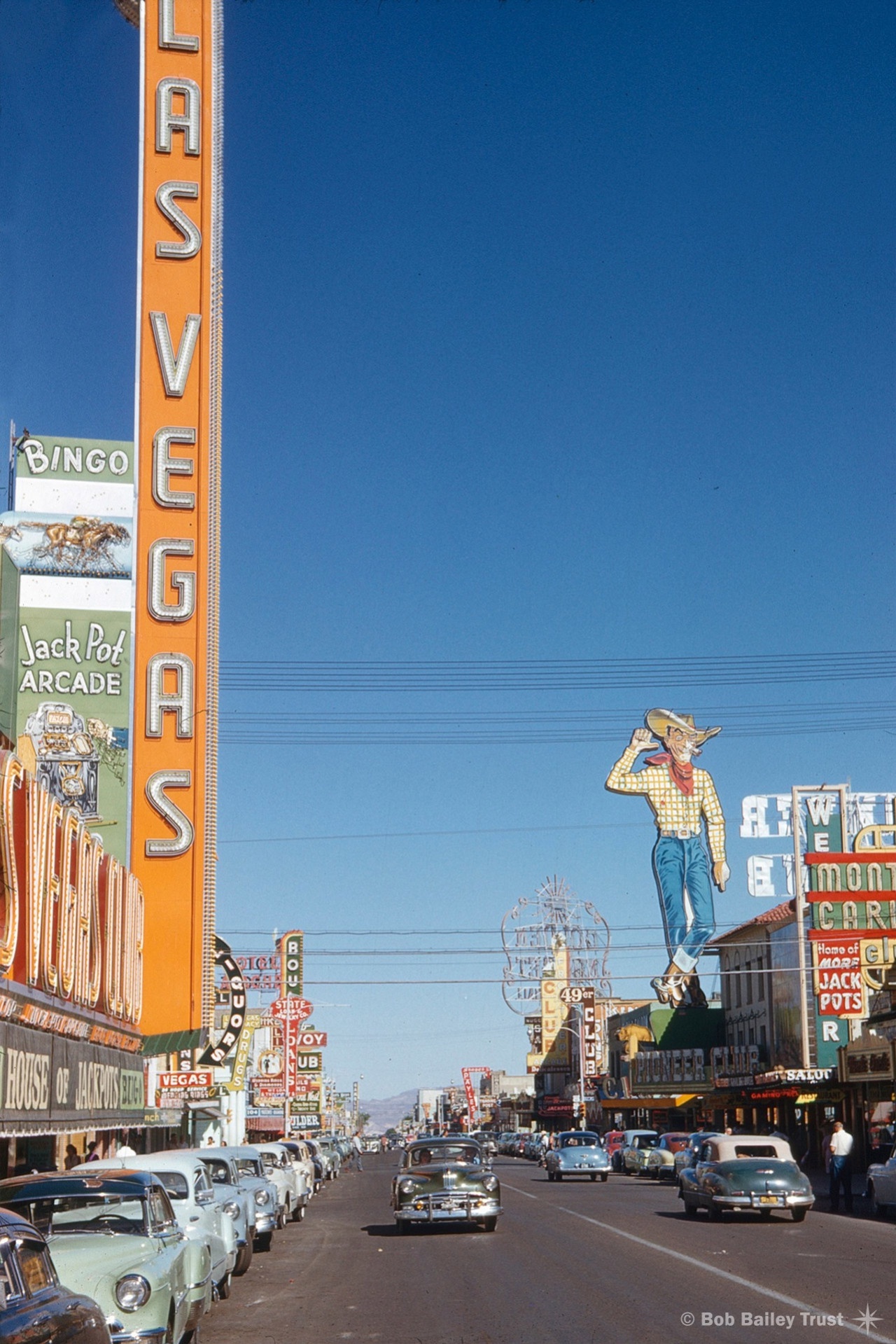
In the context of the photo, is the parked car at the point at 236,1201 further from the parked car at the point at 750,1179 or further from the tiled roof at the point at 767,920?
the tiled roof at the point at 767,920

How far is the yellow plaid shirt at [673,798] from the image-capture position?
240 ft

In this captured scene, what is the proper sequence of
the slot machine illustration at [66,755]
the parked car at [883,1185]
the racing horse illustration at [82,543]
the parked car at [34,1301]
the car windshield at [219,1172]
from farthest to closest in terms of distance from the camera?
1. the racing horse illustration at [82,543]
2. the slot machine illustration at [66,755]
3. the parked car at [883,1185]
4. the car windshield at [219,1172]
5. the parked car at [34,1301]

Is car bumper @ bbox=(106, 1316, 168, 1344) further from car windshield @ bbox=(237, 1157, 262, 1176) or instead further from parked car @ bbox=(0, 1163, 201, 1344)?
car windshield @ bbox=(237, 1157, 262, 1176)

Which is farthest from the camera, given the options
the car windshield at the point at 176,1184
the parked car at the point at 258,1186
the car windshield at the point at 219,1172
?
the parked car at the point at 258,1186

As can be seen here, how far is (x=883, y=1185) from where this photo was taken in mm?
26734

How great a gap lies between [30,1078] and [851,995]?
37894 millimetres

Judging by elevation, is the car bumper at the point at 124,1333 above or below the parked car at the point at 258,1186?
above

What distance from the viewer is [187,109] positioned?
43375 mm

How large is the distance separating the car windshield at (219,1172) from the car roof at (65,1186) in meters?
9.00

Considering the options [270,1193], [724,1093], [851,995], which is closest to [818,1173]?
[851,995]

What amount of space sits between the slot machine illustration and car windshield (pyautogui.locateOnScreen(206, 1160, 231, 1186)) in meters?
32.0

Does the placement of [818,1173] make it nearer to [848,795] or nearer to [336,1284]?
[848,795]

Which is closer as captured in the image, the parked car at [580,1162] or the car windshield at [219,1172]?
the car windshield at [219,1172]

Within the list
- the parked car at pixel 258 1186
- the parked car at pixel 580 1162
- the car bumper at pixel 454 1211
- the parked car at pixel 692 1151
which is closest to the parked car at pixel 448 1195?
the car bumper at pixel 454 1211
